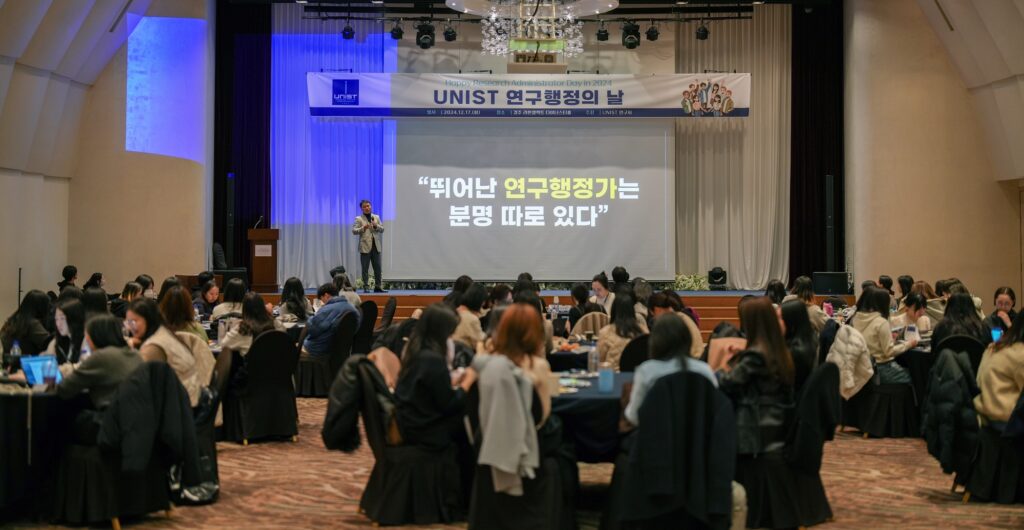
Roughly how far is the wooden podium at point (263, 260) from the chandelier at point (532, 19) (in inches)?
178

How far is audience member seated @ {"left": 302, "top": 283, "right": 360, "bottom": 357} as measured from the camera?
9.77m

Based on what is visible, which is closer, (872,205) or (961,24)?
(961,24)

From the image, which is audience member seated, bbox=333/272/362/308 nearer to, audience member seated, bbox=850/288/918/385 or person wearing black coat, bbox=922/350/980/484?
audience member seated, bbox=850/288/918/385

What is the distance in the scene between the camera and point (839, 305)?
12.0 m

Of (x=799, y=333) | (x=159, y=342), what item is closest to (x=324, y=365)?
(x=159, y=342)

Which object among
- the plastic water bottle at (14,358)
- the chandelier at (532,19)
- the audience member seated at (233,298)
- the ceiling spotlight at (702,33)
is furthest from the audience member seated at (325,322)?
the ceiling spotlight at (702,33)

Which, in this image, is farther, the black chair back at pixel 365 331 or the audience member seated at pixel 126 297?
the black chair back at pixel 365 331

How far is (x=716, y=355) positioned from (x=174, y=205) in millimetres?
11694

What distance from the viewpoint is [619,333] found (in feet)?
23.8

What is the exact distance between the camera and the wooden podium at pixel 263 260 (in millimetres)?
15672

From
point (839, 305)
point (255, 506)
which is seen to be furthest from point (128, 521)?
point (839, 305)

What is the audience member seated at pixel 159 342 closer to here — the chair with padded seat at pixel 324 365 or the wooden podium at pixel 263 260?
the chair with padded seat at pixel 324 365

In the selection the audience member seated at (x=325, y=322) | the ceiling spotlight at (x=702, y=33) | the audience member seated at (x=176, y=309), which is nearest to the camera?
the audience member seated at (x=176, y=309)

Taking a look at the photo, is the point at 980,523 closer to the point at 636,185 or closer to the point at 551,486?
the point at 551,486
